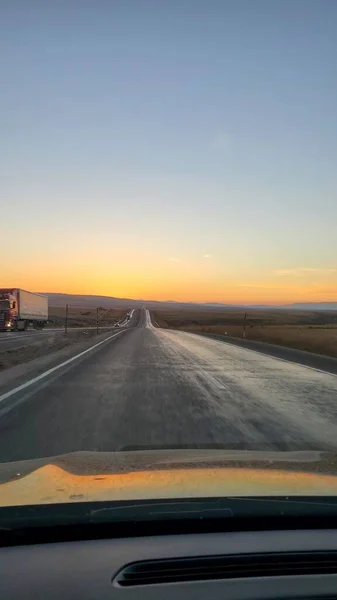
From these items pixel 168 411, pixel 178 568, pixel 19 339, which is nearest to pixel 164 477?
pixel 178 568

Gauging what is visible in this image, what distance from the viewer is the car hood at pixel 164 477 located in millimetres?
3258

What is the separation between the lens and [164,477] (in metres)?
3.73

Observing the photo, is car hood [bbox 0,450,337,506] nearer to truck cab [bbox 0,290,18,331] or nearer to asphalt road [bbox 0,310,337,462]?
asphalt road [bbox 0,310,337,462]

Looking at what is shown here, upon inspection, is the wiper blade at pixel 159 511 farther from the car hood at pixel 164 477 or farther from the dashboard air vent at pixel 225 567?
the dashboard air vent at pixel 225 567

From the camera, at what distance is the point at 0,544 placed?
9.33ft

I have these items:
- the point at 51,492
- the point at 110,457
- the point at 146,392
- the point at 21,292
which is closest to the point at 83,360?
the point at 146,392

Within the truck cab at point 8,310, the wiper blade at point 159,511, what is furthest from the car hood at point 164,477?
the truck cab at point 8,310

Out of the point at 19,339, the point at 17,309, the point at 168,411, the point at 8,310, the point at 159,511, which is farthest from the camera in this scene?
the point at 17,309

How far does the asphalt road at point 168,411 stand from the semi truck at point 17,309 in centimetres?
3655

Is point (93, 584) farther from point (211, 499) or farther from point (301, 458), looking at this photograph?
point (301, 458)

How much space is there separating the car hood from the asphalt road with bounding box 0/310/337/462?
97.7 inches

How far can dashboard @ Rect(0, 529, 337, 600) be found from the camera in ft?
7.92

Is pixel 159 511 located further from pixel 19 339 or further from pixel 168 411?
pixel 19 339

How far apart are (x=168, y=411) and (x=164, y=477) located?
21.2 ft
